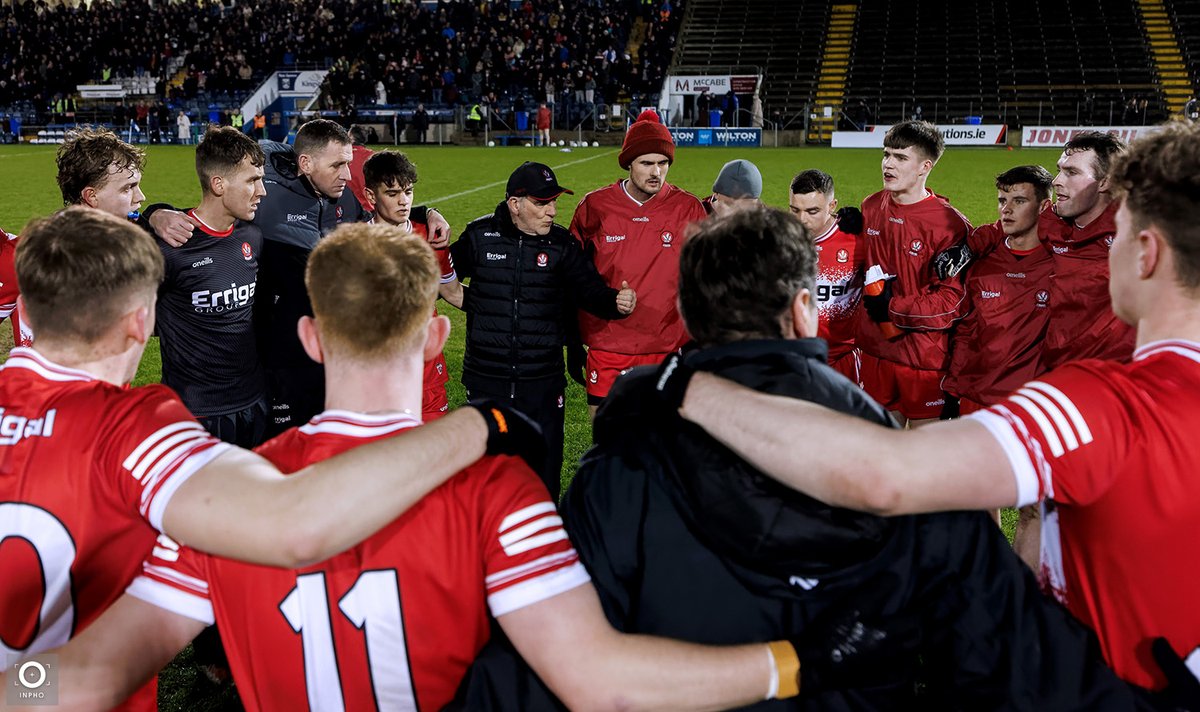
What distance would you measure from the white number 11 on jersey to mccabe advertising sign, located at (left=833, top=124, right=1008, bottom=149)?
30519 mm

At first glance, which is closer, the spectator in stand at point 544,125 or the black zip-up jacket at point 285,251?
the black zip-up jacket at point 285,251

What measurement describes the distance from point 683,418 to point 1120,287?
107cm

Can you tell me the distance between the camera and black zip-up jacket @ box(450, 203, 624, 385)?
5.11 meters

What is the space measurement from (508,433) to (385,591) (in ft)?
1.35

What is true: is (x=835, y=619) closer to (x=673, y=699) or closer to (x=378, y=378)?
(x=673, y=699)

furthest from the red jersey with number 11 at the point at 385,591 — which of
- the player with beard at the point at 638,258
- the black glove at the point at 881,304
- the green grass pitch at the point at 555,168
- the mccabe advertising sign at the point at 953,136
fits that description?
the mccabe advertising sign at the point at 953,136

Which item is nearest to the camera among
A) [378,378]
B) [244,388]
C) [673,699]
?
[673,699]

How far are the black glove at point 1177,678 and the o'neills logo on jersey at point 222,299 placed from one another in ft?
13.8

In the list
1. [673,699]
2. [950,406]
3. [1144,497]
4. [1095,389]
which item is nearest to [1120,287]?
[1095,389]

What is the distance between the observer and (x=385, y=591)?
1824 millimetres

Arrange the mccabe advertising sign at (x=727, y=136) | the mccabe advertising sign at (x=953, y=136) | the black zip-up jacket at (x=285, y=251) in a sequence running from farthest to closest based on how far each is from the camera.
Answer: the mccabe advertising sign at (x=727, y=136), the mccabe advertising sign at (x=953, y=136), the black zip-up jacket at (x=285, y=251)

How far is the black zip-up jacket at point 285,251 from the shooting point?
4926 mm

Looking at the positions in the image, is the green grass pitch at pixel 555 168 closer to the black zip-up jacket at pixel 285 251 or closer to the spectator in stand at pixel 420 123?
the spectator in stand at pixel 420 123

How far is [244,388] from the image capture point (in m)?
4.68
